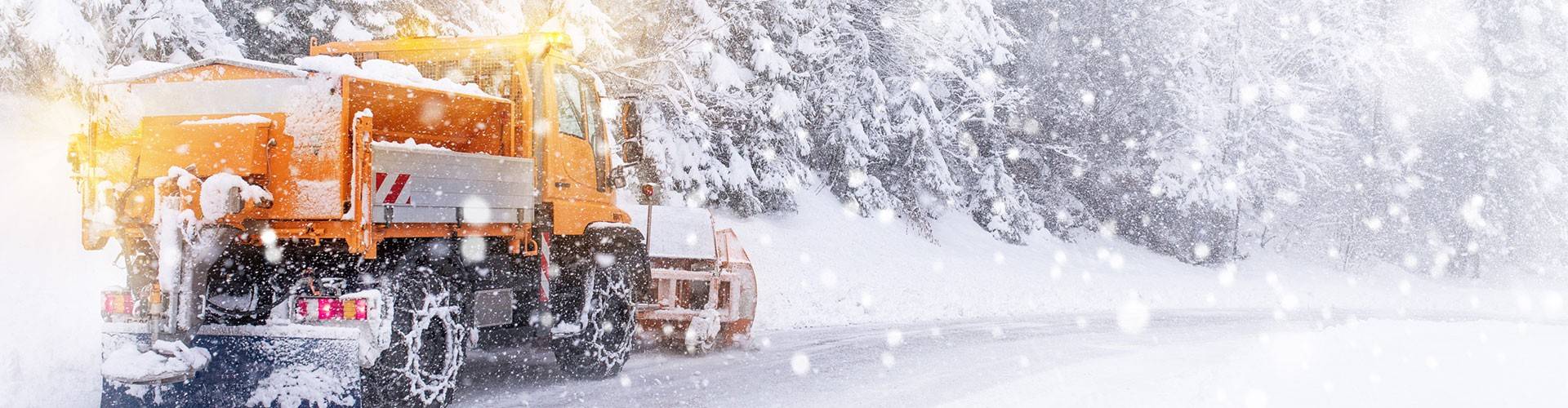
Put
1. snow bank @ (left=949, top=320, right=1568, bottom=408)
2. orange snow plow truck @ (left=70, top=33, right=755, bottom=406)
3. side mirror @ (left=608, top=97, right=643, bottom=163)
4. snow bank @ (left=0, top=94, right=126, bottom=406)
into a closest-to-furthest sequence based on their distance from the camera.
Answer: orange snow plow truck @ (left=70, top=33, right=755, bottom=406)
snow bank @ (left=0, top=94, right=126, bottom=406)
snow bank @ (left=949, top=320, right=1568, bottom=408)
side mirror @ (left=608, top=97, right=643, bottom=163)

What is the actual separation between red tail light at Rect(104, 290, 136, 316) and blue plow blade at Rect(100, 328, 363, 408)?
125mm

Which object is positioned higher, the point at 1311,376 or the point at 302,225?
the point at 302,225

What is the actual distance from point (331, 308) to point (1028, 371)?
19.5ft

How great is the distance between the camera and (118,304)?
6.05m

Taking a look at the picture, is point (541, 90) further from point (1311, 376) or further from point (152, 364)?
point (1311, 376)

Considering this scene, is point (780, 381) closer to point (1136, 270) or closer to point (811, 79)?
point (811, 79)

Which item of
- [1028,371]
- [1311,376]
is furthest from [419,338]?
[1311,376]

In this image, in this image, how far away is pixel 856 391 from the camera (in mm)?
8234

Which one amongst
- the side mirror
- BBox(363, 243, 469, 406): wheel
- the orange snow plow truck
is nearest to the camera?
the orange snow plow truck

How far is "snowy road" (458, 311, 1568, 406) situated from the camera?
7.84 meters

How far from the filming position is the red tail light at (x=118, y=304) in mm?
6016

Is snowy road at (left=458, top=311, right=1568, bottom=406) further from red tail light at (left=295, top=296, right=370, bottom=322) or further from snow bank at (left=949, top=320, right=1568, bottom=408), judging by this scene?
red tail light at (left=295, top=296, right=370, bottom=322)

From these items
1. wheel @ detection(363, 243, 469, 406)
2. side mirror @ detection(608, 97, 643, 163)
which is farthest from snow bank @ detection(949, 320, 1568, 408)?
wheel @ detection(363, 243, 469, 406)

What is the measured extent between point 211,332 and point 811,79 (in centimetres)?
1759
